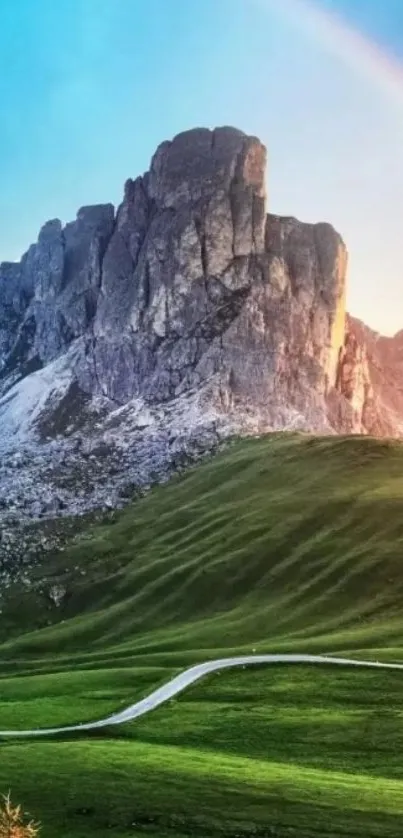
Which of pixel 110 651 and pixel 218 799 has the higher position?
pixel 218 799

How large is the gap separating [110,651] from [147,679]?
3401 centimetres

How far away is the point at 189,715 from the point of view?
7256 centimetres

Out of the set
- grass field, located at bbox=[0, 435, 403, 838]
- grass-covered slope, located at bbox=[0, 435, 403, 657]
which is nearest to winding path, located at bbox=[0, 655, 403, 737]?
grass field, located at bbox=[0, 435, 403, 838]

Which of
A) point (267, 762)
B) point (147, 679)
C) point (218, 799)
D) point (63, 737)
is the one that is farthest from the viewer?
point (147, 679)

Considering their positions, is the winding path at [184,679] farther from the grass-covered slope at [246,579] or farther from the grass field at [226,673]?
the grass-covered slope at [246,579]

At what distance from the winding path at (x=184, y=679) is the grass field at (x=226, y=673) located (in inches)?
75.9

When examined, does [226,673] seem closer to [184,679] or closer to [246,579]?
[184,679]

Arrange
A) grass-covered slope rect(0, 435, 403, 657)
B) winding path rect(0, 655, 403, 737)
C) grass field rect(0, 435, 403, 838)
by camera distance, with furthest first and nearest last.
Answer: grass-covered slope rect(0, 435, 403, 657), winding path rect(0, 655, 403, 737), grass field rect(0, 435, 403, 838)

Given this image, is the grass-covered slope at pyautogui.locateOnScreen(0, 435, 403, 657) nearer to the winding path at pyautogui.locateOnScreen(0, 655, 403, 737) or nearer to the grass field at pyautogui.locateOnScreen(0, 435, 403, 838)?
the grass field at pyautogui.locateOnScreen(0, 435, 403, 838)

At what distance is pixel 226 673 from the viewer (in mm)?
88750

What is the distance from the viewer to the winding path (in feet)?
230

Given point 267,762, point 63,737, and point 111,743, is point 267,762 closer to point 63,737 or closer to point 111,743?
point 111,743

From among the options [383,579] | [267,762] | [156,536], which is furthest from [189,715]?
[156,536]

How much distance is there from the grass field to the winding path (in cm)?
193
